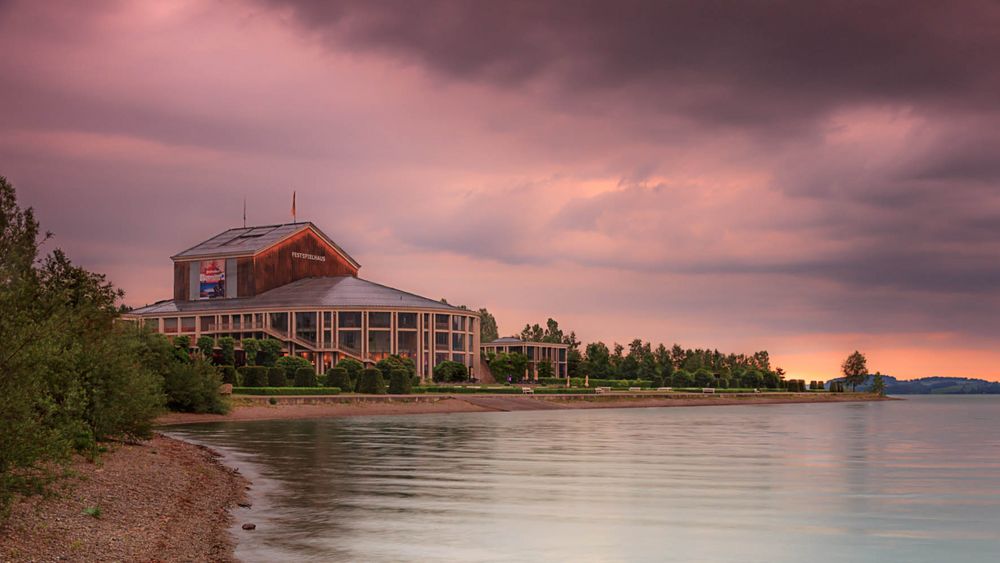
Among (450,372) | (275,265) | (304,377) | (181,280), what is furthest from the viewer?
(181,280)

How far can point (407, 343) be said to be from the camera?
173 metres

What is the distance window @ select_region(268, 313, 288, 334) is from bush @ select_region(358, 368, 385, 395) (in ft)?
203

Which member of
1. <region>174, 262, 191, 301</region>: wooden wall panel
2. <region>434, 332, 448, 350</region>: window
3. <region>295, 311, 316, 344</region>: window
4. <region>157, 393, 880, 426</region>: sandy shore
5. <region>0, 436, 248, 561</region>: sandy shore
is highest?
<region>174, 262, 191, 301</region>: wooden wall panel

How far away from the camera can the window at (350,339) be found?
556 feet

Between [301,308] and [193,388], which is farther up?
[301,308]

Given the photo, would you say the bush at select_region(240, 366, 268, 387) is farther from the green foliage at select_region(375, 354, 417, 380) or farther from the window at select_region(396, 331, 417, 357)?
the window at select_region(396, 331, 417, 357)

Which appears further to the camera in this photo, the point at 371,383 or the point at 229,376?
the point at 371,383

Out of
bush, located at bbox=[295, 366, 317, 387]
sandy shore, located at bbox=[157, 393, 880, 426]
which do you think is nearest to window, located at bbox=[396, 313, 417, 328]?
sandy shore, located at bbox=[157, 393, 880, 426]

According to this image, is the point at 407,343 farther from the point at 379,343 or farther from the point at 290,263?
the point at 290,263

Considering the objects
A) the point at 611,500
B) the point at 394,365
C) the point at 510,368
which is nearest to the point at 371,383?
the point at 394,365

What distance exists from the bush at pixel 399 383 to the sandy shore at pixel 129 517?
269ft

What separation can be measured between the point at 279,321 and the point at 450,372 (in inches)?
1337

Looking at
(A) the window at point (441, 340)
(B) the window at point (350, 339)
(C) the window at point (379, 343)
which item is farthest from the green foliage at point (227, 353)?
(A) the window at point (441, 340)

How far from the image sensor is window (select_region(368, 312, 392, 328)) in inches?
6732
